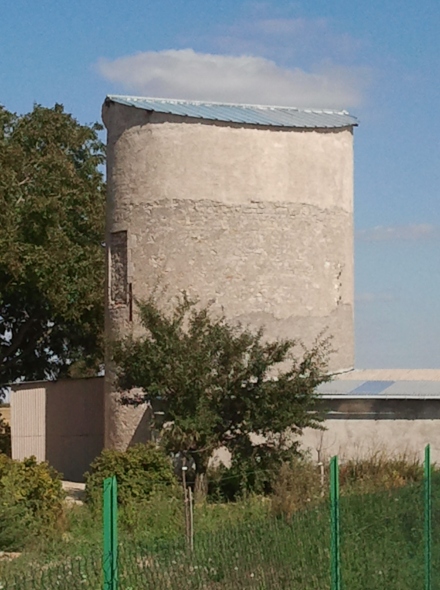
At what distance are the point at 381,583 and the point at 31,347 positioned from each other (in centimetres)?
3144

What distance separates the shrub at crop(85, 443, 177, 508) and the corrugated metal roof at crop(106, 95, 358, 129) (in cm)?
927

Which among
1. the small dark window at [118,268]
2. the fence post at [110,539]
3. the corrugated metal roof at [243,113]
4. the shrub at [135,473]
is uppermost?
the corrugated metal roof at [243,113]

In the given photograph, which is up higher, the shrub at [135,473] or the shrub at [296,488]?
the shrub at [296,488]

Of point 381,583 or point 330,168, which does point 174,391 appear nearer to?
point 330,168

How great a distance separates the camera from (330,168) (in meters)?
29.1

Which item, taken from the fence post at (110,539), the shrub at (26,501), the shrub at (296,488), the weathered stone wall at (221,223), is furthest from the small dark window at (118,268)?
the fence post at (110,539)

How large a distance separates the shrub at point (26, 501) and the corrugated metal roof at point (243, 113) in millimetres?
11233

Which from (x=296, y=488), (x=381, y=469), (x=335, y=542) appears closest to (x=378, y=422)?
(x=381, y=469)

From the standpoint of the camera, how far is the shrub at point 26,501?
1463 centimetres

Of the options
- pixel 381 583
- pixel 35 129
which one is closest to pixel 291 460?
pixel 381 583

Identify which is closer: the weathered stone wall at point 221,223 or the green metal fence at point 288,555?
the green metal fence at point 288,555

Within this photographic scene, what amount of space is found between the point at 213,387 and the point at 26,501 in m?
5.48

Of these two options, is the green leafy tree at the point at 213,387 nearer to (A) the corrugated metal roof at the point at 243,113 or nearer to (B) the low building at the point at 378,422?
(B) the low building at the point at 378,422

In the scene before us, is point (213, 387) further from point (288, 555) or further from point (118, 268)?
point (288, 555)
